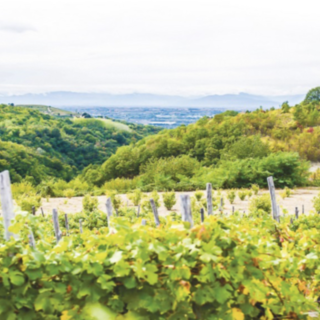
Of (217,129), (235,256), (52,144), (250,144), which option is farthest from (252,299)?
(52,144)

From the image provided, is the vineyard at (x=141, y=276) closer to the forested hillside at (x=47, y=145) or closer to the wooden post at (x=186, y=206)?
the wooden post at (x=186, y=206)

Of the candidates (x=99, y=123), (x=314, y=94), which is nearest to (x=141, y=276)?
(x=314, y=94)

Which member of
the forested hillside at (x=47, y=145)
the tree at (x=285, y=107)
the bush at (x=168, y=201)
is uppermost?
the tree at (x=285, y=107)

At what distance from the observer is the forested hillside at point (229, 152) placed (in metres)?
16.3

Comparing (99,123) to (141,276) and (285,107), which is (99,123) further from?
(141,276)

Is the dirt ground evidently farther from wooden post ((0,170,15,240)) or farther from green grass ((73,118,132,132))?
green grass ((73,118,132,132))

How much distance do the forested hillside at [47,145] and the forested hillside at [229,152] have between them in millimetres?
22329

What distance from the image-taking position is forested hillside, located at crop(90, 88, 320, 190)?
16.3 meters

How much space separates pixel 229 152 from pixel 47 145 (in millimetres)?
52082

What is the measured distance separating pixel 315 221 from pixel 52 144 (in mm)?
67341

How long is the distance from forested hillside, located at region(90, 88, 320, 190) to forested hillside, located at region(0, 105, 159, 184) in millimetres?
22329

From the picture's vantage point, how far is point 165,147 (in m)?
28.3

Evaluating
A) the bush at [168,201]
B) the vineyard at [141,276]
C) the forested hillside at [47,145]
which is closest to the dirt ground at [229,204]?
the bush at [168,201]

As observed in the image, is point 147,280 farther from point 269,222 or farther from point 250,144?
point 250,144
